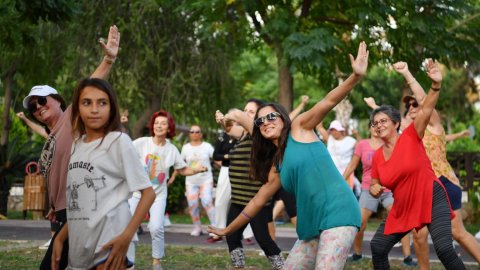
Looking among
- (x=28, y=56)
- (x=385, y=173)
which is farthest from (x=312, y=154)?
(x=28, y=56)

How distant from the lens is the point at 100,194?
14.6 feet

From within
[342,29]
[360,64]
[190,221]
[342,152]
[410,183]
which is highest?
[342,29]

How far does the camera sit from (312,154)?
213 inches

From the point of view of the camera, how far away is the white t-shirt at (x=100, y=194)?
4.43 metres

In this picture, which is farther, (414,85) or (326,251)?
(414,85)

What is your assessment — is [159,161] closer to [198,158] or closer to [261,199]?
[261,199]

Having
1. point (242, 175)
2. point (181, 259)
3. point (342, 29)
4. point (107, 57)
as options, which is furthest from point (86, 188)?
point (342, 29)

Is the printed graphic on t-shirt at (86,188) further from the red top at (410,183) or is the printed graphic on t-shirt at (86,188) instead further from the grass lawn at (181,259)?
the grass lawn at (181,259)

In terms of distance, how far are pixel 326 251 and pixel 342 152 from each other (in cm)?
880

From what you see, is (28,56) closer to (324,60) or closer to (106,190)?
(324,60)

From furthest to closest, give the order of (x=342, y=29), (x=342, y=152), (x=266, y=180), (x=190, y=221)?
(x=190, y=221) < (x=342, y=29) < (x=342, y=152) < (x=266, y=180)

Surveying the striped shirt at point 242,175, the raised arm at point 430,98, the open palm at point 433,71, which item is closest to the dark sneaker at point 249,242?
the striped shirt at point 242,175

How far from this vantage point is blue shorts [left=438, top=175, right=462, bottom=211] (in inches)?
329

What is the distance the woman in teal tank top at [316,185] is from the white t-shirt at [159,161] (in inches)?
162
